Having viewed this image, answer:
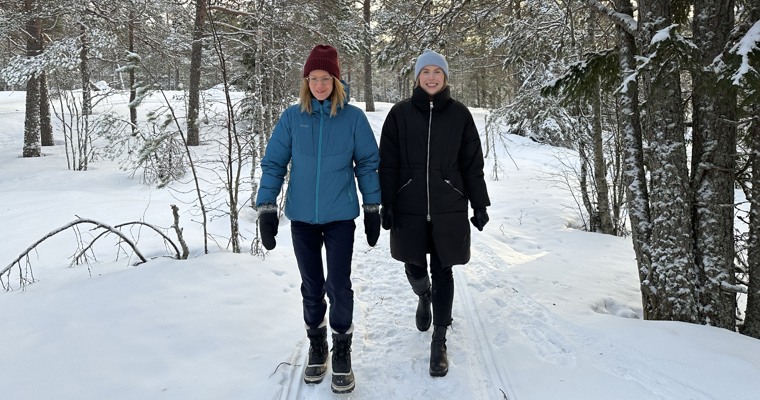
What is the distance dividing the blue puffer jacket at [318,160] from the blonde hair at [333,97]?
0.03 m

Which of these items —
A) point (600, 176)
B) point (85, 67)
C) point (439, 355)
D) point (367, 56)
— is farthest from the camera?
point (367, 56)

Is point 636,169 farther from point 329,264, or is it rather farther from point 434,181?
point 329,264

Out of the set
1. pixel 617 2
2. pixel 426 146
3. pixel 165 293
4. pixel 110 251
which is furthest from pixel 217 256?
pixel 617 2

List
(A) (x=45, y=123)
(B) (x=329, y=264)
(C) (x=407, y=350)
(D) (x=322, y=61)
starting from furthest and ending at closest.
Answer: (A) (x=45, y=123), (C) (x=407, y=350), (B) (x=329, y=264), (D) (x=322, y=61)

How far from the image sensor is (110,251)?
6.00m

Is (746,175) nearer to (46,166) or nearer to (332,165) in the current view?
(332,165)

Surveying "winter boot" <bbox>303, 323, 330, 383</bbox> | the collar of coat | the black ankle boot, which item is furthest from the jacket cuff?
the black ankle boot

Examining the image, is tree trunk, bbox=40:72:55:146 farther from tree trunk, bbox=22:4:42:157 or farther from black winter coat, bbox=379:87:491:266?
black winter coat, bbox=379:87:491:266

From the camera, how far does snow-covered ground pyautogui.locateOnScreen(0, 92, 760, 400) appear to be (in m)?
2.60

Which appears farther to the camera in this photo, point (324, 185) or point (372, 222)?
point (372, 222)

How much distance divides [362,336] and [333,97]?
1875mm

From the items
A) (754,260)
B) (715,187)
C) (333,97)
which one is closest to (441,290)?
(333,97)

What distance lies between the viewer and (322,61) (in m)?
2.56

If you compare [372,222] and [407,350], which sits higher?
[372,222]
